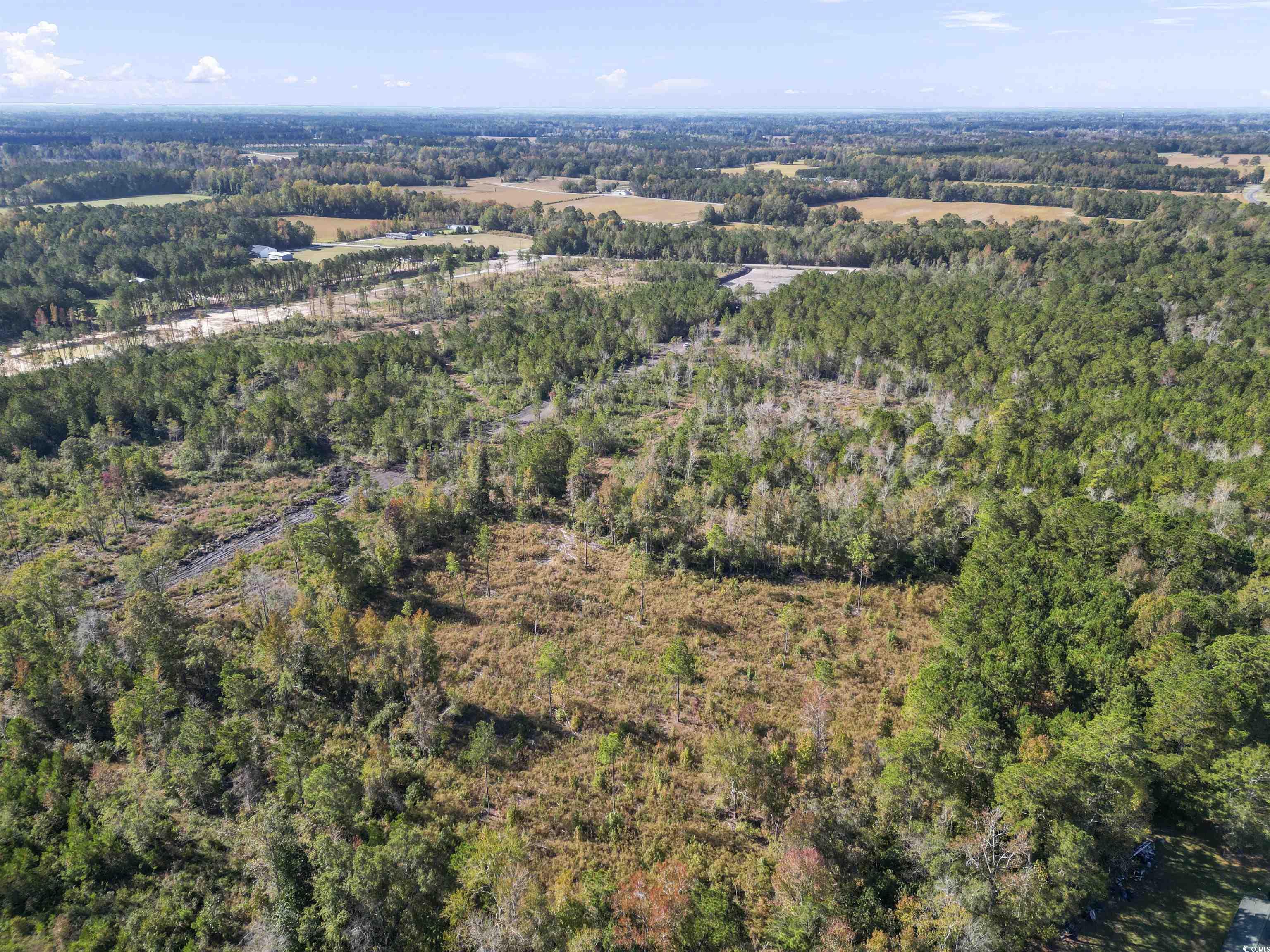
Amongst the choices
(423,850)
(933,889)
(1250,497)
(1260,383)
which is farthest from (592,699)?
(1260,383)

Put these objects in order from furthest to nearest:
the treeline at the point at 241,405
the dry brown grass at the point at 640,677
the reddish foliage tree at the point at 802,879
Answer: the treeline at the point at 241,405 → the dry brown grass at the point at 640,677 → the reddish foliage tree at the point at 802,879

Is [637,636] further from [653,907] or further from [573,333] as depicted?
[573,333]

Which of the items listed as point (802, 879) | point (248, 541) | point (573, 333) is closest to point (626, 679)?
point (802, 879)

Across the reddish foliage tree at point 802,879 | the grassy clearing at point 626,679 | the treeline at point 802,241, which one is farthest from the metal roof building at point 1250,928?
the treeline at point 802,241

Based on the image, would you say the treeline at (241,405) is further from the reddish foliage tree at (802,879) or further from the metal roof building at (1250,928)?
the metal roof building at (1250,928)

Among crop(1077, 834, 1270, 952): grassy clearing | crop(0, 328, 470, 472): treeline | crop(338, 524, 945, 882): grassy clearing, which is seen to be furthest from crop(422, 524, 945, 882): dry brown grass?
crop(0, 328, 470, 472): treeline
